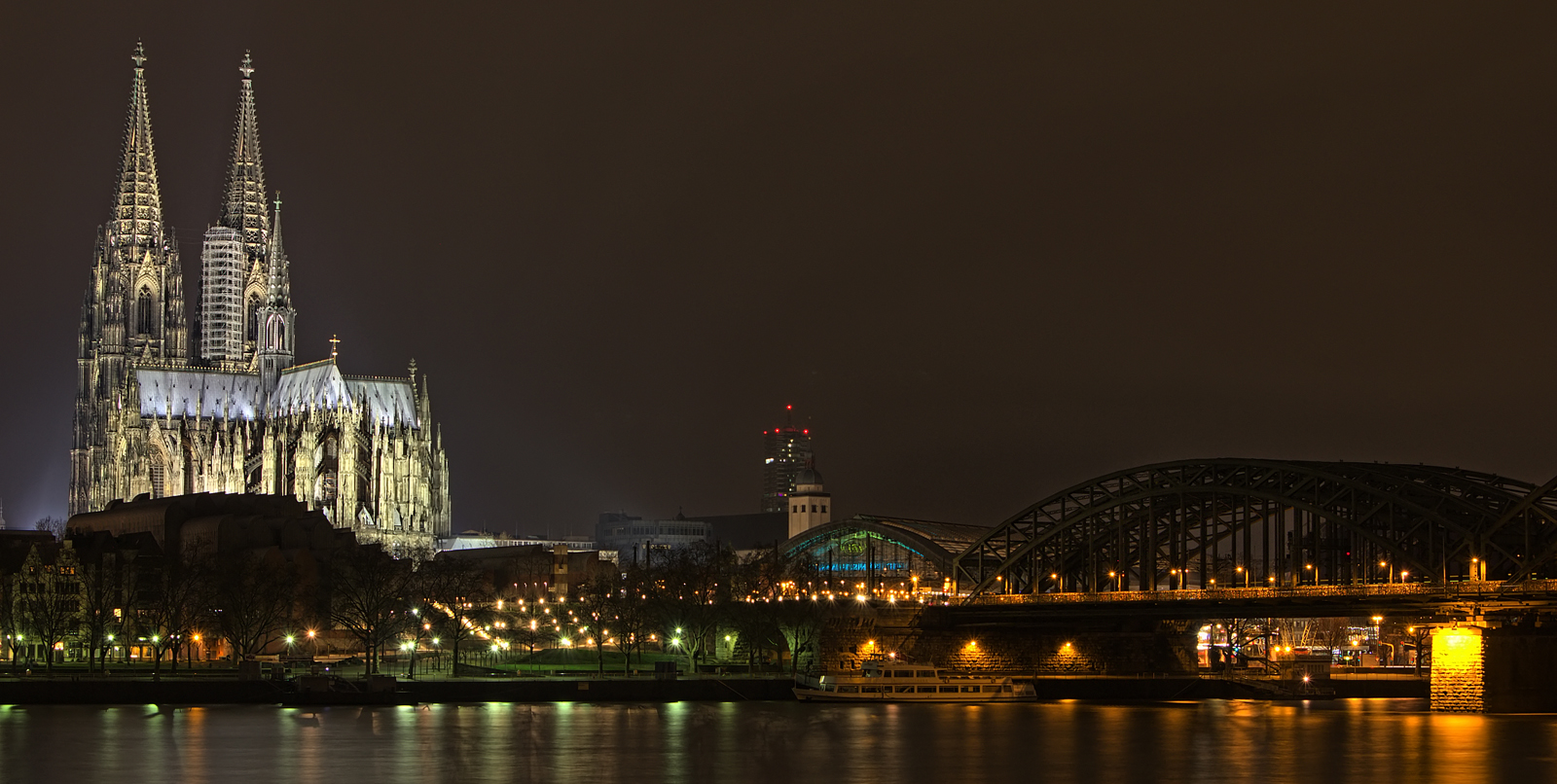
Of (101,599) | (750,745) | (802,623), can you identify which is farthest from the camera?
(101,599)

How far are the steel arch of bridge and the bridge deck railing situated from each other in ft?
20.8

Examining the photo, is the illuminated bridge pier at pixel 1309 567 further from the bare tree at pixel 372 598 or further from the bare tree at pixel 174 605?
the bare tree at pixel 174 605

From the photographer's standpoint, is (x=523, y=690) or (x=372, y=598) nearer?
(x=523, y=690)

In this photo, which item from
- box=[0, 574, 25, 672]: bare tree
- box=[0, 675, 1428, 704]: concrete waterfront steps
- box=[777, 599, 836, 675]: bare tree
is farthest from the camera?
box=[777, 599, 836, 675]: bare tree

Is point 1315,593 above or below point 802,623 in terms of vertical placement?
above

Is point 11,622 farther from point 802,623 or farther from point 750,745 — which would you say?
point 750,745

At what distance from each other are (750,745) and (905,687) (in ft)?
124

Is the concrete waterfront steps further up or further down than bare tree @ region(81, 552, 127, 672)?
further down

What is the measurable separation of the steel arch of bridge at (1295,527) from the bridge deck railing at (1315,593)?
6.34 m

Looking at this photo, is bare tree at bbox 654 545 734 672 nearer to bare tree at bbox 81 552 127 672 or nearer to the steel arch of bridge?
the steel arch of bridge

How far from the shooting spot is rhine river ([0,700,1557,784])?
75250 mm

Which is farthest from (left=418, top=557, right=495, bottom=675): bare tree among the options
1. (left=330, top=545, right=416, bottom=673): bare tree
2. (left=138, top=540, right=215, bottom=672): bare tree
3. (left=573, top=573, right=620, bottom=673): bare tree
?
(left=138, top=540, right=215, bottom=672): bare tree

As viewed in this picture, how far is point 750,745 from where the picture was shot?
86812 millimetres

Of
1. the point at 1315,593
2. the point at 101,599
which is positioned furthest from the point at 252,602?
the point at 1315,593
